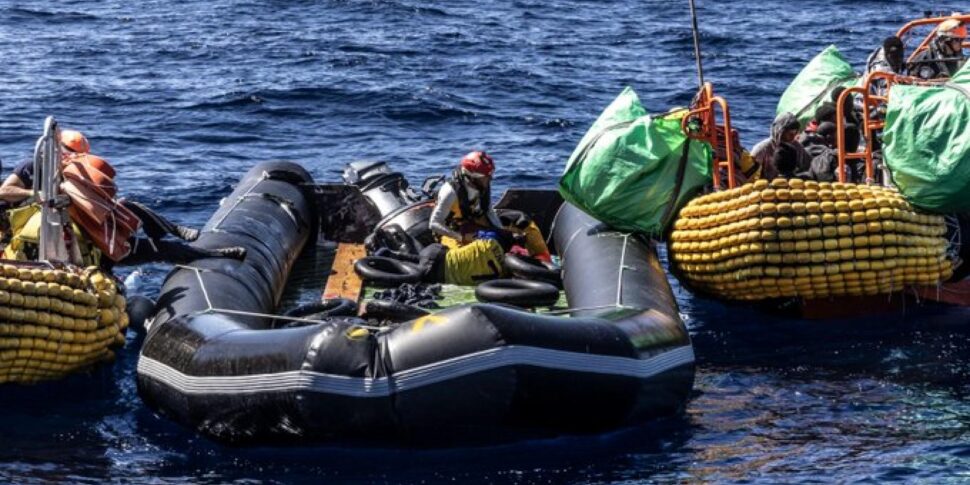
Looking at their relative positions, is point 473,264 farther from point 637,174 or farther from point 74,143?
point 74,143

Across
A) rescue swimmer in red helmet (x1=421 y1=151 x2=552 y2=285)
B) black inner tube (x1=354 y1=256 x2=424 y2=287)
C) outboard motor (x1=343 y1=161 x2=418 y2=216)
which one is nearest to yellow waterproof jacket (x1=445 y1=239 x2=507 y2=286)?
rescue swimmer in red helmet (x1=421 y1=151 x2=552 y2=285)

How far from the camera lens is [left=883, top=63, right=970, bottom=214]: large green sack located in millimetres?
13164

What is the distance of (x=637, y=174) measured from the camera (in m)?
13.9

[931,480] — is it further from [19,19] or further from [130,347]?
[19,19]

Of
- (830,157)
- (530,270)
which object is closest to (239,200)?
(530,270)

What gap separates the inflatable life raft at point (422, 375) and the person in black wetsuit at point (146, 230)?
1383 millimetres

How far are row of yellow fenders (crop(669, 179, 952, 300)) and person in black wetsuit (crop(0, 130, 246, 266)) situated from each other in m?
3.68

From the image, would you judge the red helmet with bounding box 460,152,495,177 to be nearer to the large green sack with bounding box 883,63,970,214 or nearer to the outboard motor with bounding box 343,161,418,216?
the outboard motor with bounding box 343,161,418,216

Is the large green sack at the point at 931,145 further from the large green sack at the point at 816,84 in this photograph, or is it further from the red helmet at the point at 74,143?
the red helmet at the point at 74,143

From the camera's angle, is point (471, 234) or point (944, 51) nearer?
point (471, 234)

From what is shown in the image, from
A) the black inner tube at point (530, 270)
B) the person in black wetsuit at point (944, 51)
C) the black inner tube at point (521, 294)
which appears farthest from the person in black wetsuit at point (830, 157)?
the black inner tube at point (521, 294)

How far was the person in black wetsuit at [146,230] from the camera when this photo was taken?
1289 cm

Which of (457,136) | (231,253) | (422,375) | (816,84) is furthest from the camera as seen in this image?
(457,136)

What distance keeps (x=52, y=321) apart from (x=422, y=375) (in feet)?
8.79
